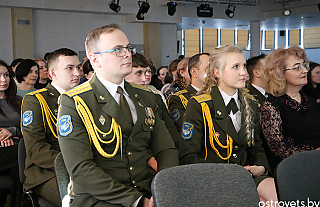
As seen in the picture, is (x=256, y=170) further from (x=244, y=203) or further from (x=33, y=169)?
(x=33, y=169)

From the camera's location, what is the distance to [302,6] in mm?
12523

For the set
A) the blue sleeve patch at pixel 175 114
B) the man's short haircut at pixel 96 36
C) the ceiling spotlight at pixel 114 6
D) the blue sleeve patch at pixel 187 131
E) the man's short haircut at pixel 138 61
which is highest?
the ceiling spotlight at pixel 114 6

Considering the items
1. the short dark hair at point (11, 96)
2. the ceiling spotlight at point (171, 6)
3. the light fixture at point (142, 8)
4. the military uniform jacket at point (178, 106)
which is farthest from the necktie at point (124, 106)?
the ceiling spotlight at point (171, 6)

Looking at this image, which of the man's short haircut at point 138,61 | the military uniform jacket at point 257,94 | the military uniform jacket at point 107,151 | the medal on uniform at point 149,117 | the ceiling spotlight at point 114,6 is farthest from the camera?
the ceiling spotlight at point 114,6

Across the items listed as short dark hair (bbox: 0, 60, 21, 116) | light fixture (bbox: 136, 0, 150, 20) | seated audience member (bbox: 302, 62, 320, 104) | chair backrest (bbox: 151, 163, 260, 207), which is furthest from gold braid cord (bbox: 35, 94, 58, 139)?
light fixture (bbox: 136, 0, 150, 20)

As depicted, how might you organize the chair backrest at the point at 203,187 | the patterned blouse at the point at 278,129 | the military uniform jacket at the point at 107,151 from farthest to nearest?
the patterned blouse at the point at 278,129, the military uniform jacket at the point at 107,151, the chair backrest at the point at 203,187

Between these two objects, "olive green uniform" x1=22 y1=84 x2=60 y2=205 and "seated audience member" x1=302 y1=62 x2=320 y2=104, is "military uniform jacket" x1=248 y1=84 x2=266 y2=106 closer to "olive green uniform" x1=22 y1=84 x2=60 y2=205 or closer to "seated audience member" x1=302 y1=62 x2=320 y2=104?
"seated audience member" x1=302 y1=62 x2=320 y2=104

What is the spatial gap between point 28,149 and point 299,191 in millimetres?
1850

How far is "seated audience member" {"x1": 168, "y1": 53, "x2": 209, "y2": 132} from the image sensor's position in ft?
11.4

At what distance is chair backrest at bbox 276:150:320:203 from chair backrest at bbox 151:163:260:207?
0.20 m

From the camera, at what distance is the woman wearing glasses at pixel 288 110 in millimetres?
2553

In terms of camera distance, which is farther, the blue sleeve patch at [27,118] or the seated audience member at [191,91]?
the seated audience member at [191,91]

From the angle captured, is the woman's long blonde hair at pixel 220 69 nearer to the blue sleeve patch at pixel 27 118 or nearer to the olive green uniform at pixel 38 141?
the olive green uniform at pixel 38 141

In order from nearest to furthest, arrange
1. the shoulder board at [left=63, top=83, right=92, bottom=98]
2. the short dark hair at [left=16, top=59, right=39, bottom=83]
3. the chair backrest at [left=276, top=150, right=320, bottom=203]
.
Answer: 1. the chair backrest at [left=276, top=150, right=320, bottom=203]
2. the shoulder board at [left=63, top=83, right=92, bottom=98]
3. the short dark hair at [left=16, top=59, right=39, bottom=83]
